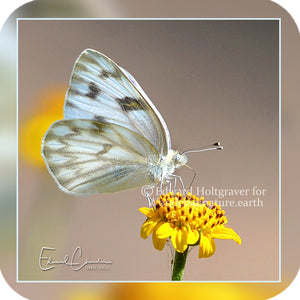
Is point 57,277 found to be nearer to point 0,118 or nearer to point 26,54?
point 0,118

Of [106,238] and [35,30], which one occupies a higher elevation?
[35,30]

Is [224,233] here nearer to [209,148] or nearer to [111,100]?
[209,148]

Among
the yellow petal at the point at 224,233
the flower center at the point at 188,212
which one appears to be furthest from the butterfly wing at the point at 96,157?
the yellow petal at the point at 224,233

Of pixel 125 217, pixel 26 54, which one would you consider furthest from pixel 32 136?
pixel 125 217

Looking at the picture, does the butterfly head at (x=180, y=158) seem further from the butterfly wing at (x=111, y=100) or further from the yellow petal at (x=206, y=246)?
the yellow petal at (x=206, y=246)

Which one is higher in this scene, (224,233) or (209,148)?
(209,148)
